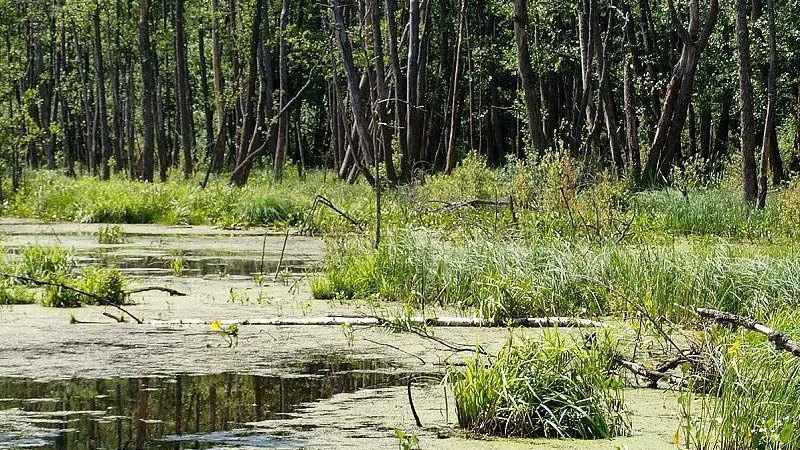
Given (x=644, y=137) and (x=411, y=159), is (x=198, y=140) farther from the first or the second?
(x=411, y=159)

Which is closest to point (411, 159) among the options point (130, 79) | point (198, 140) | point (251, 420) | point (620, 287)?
point (620, 287)

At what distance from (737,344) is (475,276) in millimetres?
5090

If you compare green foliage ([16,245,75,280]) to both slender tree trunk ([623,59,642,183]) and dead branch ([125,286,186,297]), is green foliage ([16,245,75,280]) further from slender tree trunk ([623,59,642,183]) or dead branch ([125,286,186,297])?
slender tree trunk ([623,59,642,183])

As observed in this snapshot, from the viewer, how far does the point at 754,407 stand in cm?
537

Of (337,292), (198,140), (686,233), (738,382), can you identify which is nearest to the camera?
(738,382)

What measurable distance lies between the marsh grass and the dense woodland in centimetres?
728

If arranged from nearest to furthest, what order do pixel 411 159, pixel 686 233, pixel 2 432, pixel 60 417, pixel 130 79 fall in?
pixel 2 432, pixel 60 417, pixel 686 233, pixel 411 159, pixel 130 79

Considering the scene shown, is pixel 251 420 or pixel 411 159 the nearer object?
pixel 251 420

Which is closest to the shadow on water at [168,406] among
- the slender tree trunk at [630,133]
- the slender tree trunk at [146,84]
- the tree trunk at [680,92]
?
the tree trunk at [680,92]

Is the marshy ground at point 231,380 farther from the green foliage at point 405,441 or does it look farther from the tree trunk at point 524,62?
the tree trunk at point 524,62

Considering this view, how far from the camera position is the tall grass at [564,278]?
9484 millimetres

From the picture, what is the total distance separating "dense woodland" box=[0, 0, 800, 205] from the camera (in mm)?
21766

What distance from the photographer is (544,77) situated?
137 ft

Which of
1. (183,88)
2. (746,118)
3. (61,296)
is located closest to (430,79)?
(183,88)
